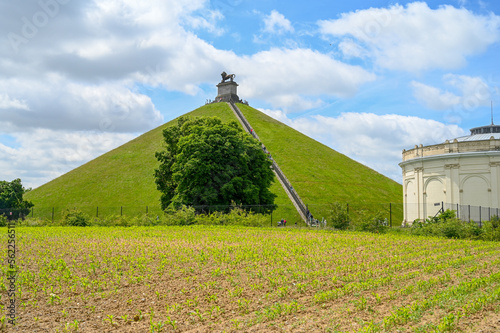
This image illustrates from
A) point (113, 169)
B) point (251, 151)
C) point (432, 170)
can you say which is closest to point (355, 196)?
point (432, 170)

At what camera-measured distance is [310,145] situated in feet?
290

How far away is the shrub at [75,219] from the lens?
1417 inches

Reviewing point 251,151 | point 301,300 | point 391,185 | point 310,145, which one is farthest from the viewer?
point 310,145

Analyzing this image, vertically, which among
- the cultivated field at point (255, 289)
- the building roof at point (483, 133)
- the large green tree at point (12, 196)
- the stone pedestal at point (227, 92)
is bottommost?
the cultivated field at point (255, 289)

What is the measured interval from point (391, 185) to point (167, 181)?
152 ft

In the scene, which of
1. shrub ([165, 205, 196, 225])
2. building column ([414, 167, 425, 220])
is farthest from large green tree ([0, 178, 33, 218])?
building column ([414, 167, 425, 220])

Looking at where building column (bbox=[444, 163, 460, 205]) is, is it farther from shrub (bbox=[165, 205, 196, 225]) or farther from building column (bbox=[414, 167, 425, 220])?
shrub (bbox=[165, 205, 196, 225])

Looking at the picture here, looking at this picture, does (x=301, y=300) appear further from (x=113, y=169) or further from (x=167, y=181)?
(x=113, y=169)

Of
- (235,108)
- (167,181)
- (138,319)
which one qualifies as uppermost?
(235,108)

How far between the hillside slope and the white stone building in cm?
1450

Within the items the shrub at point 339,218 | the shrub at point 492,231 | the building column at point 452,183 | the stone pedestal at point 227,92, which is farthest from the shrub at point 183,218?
the stone pedestal at point 227,92

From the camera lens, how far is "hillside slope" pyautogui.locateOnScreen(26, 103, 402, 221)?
6269cm

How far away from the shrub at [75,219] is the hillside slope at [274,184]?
16.7 meters

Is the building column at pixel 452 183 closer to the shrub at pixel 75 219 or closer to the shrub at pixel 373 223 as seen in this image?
the shrub at pixel 373 223
